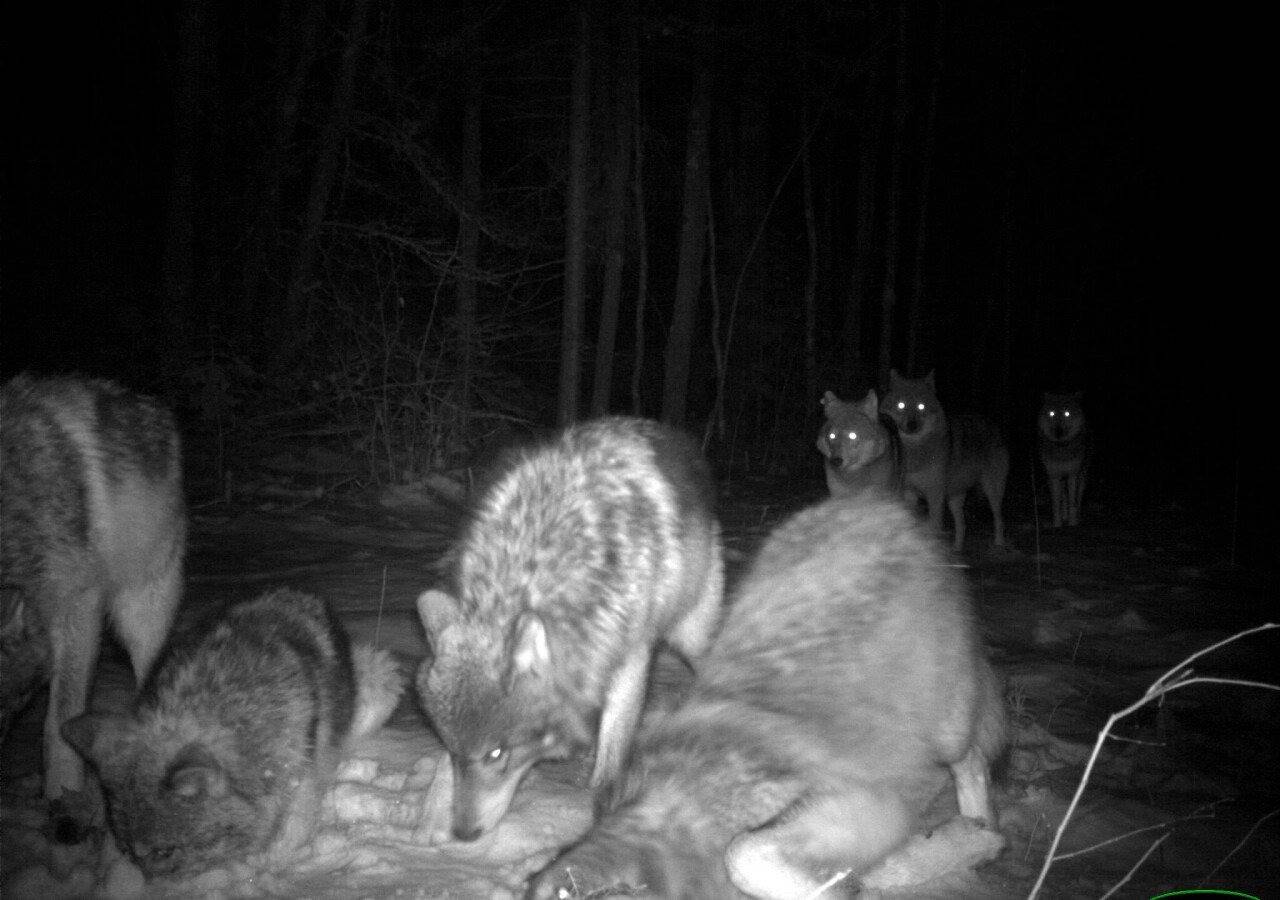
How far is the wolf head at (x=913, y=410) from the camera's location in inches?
425

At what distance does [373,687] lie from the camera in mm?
4434

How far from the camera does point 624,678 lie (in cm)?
386

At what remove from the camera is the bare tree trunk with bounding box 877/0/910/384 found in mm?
16812

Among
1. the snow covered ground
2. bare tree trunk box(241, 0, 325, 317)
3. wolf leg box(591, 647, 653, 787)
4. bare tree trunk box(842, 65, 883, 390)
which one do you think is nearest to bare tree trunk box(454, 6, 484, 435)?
bare tree trunk box(241, 0, 325, 317)

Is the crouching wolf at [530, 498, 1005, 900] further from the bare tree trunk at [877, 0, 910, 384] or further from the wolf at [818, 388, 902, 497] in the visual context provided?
the bare tree trunk at [877, 0, 910, 384]

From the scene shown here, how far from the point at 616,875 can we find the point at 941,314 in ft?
106

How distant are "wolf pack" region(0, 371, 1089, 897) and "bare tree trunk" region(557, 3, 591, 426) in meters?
8.14

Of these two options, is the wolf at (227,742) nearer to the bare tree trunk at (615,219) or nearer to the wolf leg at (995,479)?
the wolf leg at (995,479)

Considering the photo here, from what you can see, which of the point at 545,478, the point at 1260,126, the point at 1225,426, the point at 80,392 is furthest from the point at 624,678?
the point at 1260,126

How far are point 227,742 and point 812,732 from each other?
2228mm

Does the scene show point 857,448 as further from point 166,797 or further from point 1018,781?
point 166,797

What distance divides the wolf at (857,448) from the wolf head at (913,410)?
24.1 inches

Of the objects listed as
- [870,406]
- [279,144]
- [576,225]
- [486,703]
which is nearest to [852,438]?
[870,406]

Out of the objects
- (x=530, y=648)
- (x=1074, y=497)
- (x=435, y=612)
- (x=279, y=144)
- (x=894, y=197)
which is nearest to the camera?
(x=530, y=648)
